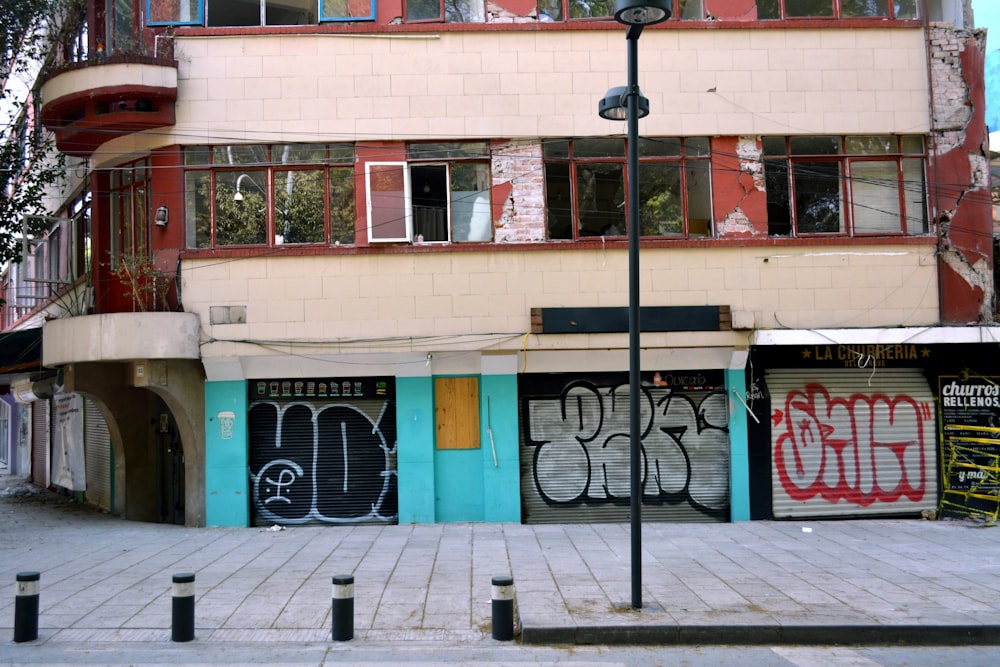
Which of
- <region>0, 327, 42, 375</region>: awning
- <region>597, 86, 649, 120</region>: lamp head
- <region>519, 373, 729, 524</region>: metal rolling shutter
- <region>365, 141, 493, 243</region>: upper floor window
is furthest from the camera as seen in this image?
<region>0, 327, 42, 375</region>: awning

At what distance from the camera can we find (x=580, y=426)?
14.8 meters

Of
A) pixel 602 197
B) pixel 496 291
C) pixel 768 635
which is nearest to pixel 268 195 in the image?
pixel 496 291

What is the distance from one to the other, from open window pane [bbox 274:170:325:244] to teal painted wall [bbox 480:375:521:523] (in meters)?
3.82

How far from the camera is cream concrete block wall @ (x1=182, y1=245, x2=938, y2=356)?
47.3ft

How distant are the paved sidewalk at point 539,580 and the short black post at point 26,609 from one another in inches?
10.6

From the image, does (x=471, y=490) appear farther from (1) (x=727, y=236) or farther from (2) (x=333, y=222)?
(1) (x=727, y=236)

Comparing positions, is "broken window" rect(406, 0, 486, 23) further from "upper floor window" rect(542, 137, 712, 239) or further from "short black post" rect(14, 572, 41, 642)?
"short black post" rect(14, 572, 41, 642)

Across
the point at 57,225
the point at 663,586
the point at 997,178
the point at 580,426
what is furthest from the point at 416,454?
the point at 997,178

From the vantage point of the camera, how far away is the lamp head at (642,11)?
817 centimetres

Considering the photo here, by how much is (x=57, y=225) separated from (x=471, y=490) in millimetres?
12254

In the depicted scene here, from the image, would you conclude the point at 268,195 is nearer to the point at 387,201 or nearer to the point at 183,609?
the point at 387,201

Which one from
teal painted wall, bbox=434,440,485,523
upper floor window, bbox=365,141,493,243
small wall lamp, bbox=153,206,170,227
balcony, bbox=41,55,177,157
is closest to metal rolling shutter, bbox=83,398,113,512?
small wall lamp, bbox=153,206,170,227

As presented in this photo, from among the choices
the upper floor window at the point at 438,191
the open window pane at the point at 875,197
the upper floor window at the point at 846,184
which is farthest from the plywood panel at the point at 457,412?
the open window pane at the point at 875,197

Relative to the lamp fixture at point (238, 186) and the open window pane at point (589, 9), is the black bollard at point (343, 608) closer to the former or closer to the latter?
the lamp fixture at point (238, 186)
